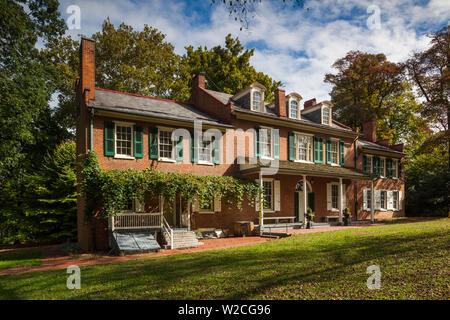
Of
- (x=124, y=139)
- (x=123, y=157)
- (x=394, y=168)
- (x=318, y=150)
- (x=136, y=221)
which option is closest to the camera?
(x=136, y=221)

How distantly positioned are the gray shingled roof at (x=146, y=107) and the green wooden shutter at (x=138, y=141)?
0.77 metres

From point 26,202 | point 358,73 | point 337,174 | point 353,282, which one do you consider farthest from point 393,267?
point 358,73

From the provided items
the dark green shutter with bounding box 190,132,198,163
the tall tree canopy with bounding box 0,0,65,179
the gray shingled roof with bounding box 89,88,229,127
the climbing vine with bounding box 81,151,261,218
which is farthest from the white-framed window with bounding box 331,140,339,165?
the tall tree canopy with bounding box 0,0,65,179

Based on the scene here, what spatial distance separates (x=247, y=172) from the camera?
57.8ft

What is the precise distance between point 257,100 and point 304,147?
4466 mm

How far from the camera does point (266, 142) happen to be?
19453 mm

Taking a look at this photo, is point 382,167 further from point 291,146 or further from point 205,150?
point 205,150

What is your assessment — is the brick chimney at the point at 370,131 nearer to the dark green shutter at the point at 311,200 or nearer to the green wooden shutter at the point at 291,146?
the dark green shutter at the point at 311,200

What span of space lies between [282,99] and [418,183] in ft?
56.4

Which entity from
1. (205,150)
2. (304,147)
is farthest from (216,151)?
(304,147)

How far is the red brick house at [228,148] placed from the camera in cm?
1488

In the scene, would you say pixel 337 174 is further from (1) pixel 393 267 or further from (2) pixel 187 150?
(1) pixel 393 267

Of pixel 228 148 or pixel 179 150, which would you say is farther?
pixel 228 148

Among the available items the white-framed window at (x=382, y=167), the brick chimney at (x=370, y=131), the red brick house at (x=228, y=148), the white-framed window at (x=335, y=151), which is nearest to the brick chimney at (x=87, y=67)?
the red brick house at (x=228, y=148)
